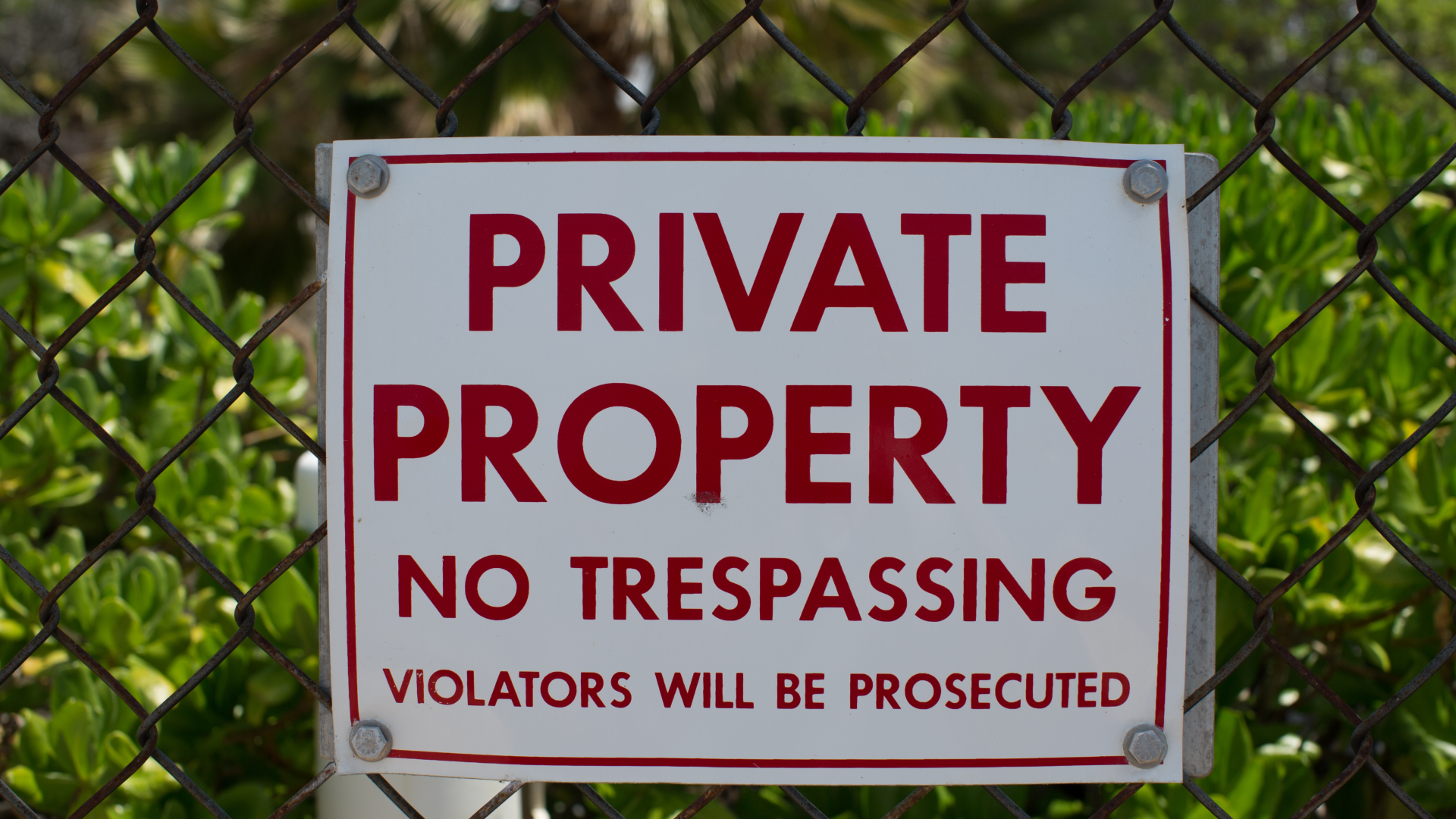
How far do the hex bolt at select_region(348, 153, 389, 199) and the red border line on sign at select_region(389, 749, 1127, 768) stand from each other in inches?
15.1

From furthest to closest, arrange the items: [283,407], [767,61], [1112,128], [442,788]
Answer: [767,61] → [283,407] → [1112,128] → [442,788]

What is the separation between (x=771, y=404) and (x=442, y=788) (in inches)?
20.5

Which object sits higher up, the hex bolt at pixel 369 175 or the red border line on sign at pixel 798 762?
the hex bolt at pixel 369 175

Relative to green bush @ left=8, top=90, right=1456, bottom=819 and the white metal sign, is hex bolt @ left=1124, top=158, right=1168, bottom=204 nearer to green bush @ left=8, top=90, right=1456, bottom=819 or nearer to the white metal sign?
the white metal sign

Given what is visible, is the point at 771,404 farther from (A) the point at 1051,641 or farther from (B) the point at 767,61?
(B) the point at 767,61

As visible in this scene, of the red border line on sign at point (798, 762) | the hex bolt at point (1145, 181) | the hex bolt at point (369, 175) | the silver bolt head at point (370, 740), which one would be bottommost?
the red border line on sign at point (798, 762)

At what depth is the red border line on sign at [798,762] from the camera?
23.9 inches

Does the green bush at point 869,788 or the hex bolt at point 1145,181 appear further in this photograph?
the green bush at point 869,788

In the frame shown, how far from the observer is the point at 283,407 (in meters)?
1.32

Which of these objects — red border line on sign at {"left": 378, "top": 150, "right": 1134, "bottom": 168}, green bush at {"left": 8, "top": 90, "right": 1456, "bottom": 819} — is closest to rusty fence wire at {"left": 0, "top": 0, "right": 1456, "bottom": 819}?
red border line on sign at {"left": 378, "top": 150, "right": 1134, "bottom": 168}

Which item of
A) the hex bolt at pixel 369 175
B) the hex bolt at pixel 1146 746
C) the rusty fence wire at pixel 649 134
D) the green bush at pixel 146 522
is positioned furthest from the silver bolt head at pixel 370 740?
the hex bolt at pixel 1146 746

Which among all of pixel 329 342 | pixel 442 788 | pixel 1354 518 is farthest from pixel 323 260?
pixel 1354 518

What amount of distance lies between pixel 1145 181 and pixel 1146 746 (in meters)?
0.37

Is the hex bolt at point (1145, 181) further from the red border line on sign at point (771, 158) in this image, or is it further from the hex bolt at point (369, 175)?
the hex bolt at point (369, 175)
